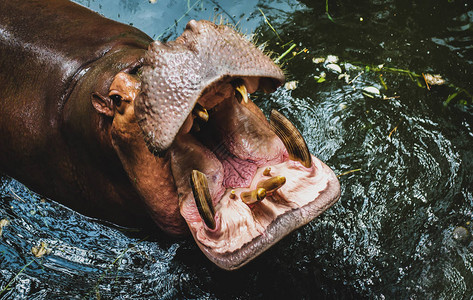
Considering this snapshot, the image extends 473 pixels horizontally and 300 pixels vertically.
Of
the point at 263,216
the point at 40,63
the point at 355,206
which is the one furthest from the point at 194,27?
the point at 355,206

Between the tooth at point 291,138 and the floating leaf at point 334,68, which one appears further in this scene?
the floating leaf at point 334,68

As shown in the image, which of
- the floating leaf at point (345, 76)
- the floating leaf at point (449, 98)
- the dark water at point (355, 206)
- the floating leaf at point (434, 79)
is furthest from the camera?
the floating leaf at point (345, 76)

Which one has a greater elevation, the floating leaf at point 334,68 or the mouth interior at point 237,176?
the mouth interior at point 237,176

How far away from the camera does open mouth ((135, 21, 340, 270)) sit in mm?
1946

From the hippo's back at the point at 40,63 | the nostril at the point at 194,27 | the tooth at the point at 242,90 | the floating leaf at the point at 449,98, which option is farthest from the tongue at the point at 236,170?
the floating leaf at the point at 449,98

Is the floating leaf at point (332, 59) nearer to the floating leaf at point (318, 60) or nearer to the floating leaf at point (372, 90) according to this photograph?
the floating leaf at point (318, 60)

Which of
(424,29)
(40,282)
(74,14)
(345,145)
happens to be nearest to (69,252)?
(40,282)

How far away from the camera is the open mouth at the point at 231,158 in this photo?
6.39ft

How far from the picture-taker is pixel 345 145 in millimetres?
3467

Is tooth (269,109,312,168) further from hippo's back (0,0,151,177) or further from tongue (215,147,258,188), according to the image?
hippo's back (0,0,151,177)

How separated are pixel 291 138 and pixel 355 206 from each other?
3.50 feet

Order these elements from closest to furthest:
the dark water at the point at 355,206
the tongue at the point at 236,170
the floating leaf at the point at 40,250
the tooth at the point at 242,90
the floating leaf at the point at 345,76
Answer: the tooth at the point at 242,90 < the tongue at the point at 236,170 < the dark water at the point at 355,206 < the floating leaf at the point at 40,250 < the floating leaf at the point at 345,76

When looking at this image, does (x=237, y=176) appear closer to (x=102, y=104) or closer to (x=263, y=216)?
(x=263, y=216)

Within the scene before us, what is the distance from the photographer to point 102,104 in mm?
2385
